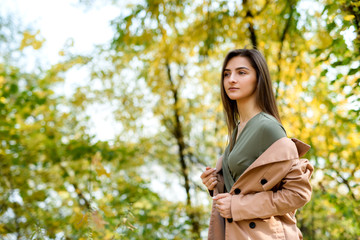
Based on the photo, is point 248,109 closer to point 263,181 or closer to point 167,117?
point 263,181

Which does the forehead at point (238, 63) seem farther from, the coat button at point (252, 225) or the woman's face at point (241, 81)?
the coat button at point (252, 225)

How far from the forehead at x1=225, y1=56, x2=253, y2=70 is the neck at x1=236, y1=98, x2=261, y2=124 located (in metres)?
0.18

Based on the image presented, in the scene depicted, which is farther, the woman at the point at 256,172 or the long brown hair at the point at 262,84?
the long brown hair at the point at 262,84

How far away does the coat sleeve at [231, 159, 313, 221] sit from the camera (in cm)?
142

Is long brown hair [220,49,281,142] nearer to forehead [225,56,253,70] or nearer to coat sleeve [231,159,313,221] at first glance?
forehead [225,56,253,70]

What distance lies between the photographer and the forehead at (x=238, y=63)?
1.74 meters

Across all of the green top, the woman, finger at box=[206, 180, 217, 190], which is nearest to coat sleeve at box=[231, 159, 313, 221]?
the woman

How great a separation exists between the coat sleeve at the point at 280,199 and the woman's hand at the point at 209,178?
25 centimetres

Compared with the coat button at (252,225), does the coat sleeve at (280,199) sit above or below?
above

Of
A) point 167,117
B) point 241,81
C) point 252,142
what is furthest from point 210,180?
point 167,117

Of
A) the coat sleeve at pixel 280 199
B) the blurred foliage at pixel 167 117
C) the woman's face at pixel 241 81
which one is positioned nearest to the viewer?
the coat sleeve at pixel 280 199

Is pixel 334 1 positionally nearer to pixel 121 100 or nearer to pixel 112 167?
pixel 121 100

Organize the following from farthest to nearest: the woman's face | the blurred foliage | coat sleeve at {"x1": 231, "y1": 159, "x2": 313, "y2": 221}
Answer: the blurred foliage
the woman's face
coat sleeve at {"x1": 231, "y1": 159, "x2": 313, "y2": 221}

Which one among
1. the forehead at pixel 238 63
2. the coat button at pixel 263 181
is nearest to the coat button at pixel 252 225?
the coat button at pixel 263 181
